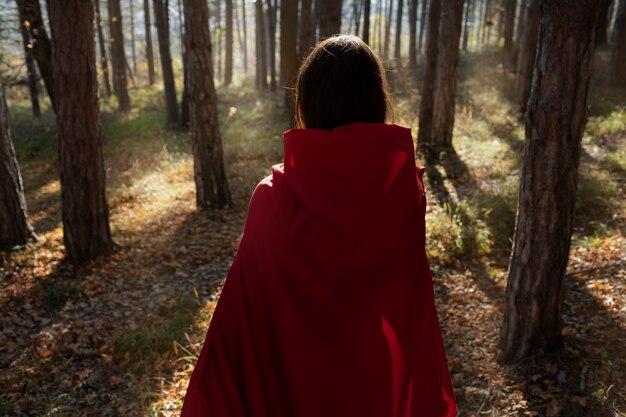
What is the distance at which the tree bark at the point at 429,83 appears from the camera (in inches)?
497

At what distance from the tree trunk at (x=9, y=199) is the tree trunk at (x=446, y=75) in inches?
369

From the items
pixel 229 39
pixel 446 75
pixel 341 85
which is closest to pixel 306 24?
pixel 446 75

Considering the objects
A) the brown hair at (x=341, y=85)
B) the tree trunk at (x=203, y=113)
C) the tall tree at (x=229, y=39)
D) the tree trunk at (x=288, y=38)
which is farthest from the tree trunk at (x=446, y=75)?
the tall tree at (x=229, y=39)

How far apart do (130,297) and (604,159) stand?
→ 1033cm

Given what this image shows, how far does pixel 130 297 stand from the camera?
7.39 m

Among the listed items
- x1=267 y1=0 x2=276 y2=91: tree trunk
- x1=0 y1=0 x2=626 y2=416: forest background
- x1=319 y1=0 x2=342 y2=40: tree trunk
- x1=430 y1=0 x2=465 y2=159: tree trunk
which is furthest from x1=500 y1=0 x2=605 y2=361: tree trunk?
x1=267 y1=0 x2=276 y2=91: tree trunk

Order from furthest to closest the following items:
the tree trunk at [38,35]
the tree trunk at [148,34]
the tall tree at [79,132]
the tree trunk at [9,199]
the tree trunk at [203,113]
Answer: the tree trunk at [148,34], the tree trunk at [38,35], the tree trunk at [203,113], the tree trunk at [9,199], the tall tree at [79,132]

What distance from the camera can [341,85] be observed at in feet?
6.62

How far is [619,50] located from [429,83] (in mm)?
8874

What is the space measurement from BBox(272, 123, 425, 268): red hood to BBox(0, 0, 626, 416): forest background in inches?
50.8

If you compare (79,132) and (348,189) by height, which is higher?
(348,189)

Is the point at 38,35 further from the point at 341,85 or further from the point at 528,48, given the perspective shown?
the point at 341,85

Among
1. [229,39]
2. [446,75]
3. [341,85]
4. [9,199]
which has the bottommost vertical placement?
[9,199]

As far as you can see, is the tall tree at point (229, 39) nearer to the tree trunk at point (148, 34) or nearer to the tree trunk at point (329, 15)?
the tree trunk at point (148, 34)
